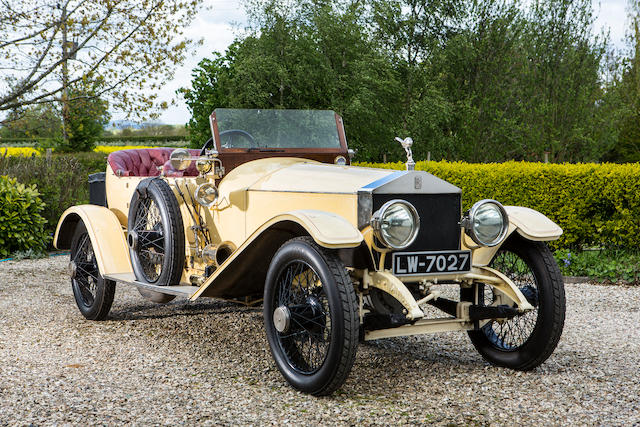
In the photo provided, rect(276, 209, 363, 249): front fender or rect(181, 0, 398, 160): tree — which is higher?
rect(181, 0, 398, 160): tree

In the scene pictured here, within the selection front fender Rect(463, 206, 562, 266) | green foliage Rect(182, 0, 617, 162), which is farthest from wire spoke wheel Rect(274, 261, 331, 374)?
green foliage Rect(182, 0, 617, 162)

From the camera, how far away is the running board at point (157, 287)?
4.56 m

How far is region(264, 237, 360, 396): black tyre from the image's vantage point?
335 cm

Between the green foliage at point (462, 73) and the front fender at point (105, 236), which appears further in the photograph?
the green foliage at point (462, 73)

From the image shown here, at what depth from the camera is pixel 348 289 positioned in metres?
3.37

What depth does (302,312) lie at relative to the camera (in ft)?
12.3

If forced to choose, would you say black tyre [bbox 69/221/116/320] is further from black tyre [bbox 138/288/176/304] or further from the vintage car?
black tyre [bbox 138/288/176/304]

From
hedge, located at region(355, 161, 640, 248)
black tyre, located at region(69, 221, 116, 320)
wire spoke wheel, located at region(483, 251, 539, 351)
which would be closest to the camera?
wire spoke wheel, located at region(483, 251, 539, 351)

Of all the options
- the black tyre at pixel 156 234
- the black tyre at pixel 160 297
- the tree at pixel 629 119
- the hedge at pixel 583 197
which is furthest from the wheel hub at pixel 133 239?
the tree at pixel 629 119

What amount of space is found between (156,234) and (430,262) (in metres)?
2.32

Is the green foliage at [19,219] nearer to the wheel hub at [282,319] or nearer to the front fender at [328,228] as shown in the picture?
the wheel hub at [282,319]

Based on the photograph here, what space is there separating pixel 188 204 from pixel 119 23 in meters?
7.03

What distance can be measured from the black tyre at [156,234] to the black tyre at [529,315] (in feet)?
7.20

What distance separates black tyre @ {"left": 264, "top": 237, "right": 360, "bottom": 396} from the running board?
90cm
